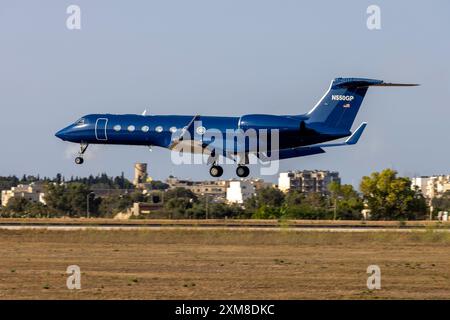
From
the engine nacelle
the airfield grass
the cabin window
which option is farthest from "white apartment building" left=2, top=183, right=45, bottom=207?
the airfield grass

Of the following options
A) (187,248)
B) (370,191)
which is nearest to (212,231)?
(187,248)

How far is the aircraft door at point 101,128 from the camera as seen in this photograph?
57562 mm

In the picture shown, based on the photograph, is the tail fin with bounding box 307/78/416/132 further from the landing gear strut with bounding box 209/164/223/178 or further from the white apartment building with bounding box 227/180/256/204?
the white apartment building with bounding box 227/180/256/204

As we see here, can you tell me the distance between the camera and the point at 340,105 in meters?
55.0

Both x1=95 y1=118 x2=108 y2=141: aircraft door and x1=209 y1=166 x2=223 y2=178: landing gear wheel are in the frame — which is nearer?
x1=209 y1=166 x2=223 y2=178: landing gear wheel

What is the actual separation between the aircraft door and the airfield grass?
10764 mm

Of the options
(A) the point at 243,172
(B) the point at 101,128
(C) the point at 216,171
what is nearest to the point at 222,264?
(A) the point at 243,172

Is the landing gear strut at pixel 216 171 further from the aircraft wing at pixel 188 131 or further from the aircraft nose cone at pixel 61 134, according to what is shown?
the aircraft nose cone at pixel 61 134

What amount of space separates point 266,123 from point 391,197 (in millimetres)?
50319

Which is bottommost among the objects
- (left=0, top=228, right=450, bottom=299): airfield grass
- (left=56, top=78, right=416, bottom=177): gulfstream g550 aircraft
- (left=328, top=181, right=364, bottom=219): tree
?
(left=0, top=228, right=450, bottom=299): airfield grass

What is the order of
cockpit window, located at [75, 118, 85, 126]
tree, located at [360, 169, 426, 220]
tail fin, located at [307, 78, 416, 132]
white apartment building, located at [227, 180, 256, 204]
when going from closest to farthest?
tail fin, located at [307, 78, 416, 132] → cockpit window, located at [75, 118, 85, 126] → tree, located at [360, 169, 426, 220] → white apartment building, located at [227, 180, 256, 204]

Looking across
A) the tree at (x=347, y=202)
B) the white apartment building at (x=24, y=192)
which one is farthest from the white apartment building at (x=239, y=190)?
the tree at (x=347, y=202)

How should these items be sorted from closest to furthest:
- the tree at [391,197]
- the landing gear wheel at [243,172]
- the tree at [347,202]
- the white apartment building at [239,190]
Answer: the landing gear wheel at [243,172], the tree at [347,202], the tree at [391,197], the white apartment building at [239,190]

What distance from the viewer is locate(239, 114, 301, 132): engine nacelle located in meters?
53.8
